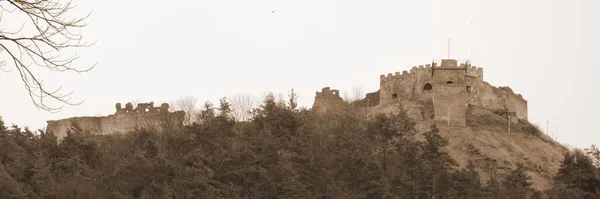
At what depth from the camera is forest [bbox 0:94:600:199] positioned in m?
43.0

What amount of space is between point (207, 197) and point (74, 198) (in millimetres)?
6157

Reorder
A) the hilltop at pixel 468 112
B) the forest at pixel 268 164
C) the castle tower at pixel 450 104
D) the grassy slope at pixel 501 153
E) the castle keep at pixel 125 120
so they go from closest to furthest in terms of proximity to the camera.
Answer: the forest at pixel 268 164 → the grassy slope at pixel 501 153 → the hilltop at pixel 468 112 → the castle tower at pixel 450 104 → the castle keep at pixel 125 120

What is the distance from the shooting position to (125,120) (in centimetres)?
5531

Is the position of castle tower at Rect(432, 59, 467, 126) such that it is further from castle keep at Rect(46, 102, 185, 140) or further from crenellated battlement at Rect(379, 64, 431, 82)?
castle keep at Rect(46, 102, 185, 140)

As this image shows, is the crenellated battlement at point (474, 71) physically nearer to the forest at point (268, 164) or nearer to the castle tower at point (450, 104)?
the castle tower at point (450, 104)

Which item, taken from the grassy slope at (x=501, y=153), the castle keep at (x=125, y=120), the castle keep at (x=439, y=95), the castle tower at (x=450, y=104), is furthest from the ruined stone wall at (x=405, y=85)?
the castle keep at (x=125, y=120)

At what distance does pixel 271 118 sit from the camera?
51562 mm

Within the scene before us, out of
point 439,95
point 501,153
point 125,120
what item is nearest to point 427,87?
point 439,95

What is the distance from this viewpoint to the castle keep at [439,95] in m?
52.2

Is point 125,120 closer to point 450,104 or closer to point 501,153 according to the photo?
point 450,104

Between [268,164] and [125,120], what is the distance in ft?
39.3

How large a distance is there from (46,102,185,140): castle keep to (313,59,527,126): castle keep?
8259 millimetres

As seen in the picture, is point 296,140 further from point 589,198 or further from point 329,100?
point 589,198

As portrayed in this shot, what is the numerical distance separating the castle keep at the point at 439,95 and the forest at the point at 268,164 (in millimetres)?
2335
